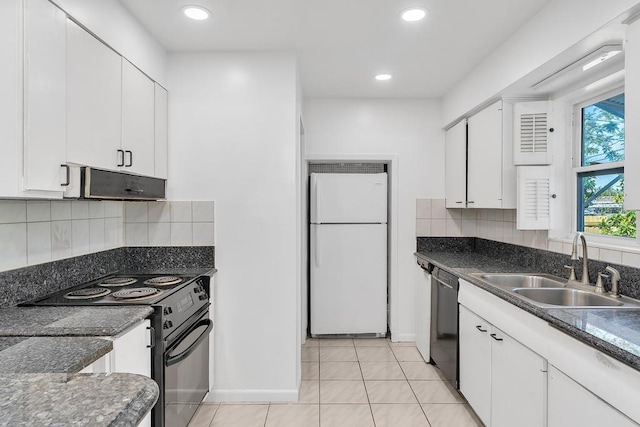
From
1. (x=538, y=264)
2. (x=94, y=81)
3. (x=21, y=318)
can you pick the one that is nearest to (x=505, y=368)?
(x=538, y=264)

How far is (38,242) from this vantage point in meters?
1.96

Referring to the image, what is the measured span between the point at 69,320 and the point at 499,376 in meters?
2.09

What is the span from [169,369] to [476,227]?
3017 mm

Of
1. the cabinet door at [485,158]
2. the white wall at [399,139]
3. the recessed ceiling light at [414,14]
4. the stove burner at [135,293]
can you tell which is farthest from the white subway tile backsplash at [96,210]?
the cabinet door at [485,158]

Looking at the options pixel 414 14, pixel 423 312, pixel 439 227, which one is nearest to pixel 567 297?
pixel 423 312

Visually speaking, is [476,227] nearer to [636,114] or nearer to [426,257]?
[426,257]

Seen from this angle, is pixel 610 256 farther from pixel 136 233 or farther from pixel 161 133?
pixel 136 233

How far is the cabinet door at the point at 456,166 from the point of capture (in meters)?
3.34

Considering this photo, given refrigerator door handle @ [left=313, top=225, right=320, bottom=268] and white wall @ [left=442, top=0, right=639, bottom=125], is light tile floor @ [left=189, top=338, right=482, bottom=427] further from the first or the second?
white wall @ [left=442, top=0, right=639, bottom=125]

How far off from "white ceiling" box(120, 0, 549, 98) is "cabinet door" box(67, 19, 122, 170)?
450 millimetres

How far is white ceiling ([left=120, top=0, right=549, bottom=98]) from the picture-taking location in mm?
2113

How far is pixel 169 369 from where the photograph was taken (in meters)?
1.95

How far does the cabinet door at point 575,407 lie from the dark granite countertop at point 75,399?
143 cm

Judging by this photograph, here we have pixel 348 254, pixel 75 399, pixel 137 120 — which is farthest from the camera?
pixel 348 254
